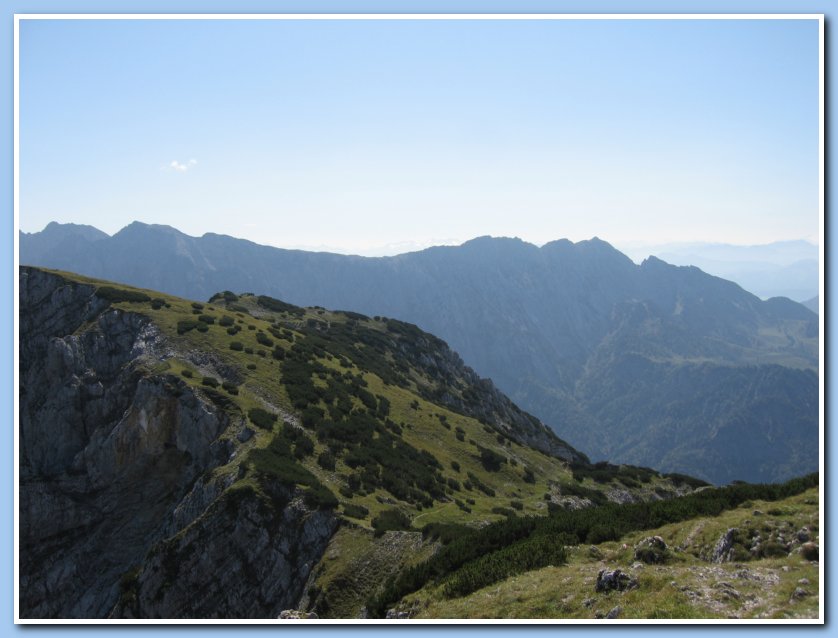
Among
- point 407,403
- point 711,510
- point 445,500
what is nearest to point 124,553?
point 445,500

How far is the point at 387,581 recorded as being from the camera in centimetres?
3478

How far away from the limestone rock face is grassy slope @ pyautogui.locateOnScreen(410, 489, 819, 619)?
19.9 metres

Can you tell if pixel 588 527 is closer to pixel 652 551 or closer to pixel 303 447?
pixel 652 551

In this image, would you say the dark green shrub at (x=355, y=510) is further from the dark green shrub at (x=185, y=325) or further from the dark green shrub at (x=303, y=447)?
the dark green shrub at (x=185, y=325)

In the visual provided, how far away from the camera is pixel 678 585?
66.4ft

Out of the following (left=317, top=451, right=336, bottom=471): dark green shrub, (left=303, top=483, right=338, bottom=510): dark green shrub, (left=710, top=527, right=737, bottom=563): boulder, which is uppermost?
(left=710, top=527, right=737, bottom=563): boulder

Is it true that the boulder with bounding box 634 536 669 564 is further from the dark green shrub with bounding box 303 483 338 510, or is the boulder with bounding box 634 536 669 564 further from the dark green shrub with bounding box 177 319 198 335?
the dark green shrub with bounding box 177 319 198 335

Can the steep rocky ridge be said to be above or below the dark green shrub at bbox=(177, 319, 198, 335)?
below

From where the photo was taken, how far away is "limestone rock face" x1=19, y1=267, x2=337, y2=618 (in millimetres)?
41250

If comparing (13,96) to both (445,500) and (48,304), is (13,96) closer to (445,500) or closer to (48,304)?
(445,500)

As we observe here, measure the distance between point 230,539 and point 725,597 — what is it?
34089 millimetres

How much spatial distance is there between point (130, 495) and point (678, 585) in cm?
5218

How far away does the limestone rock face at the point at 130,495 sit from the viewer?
41250mm

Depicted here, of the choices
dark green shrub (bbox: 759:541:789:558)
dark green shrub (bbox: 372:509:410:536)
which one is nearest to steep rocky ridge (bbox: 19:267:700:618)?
dark green shrub (bbox: 372:509:410:536)
